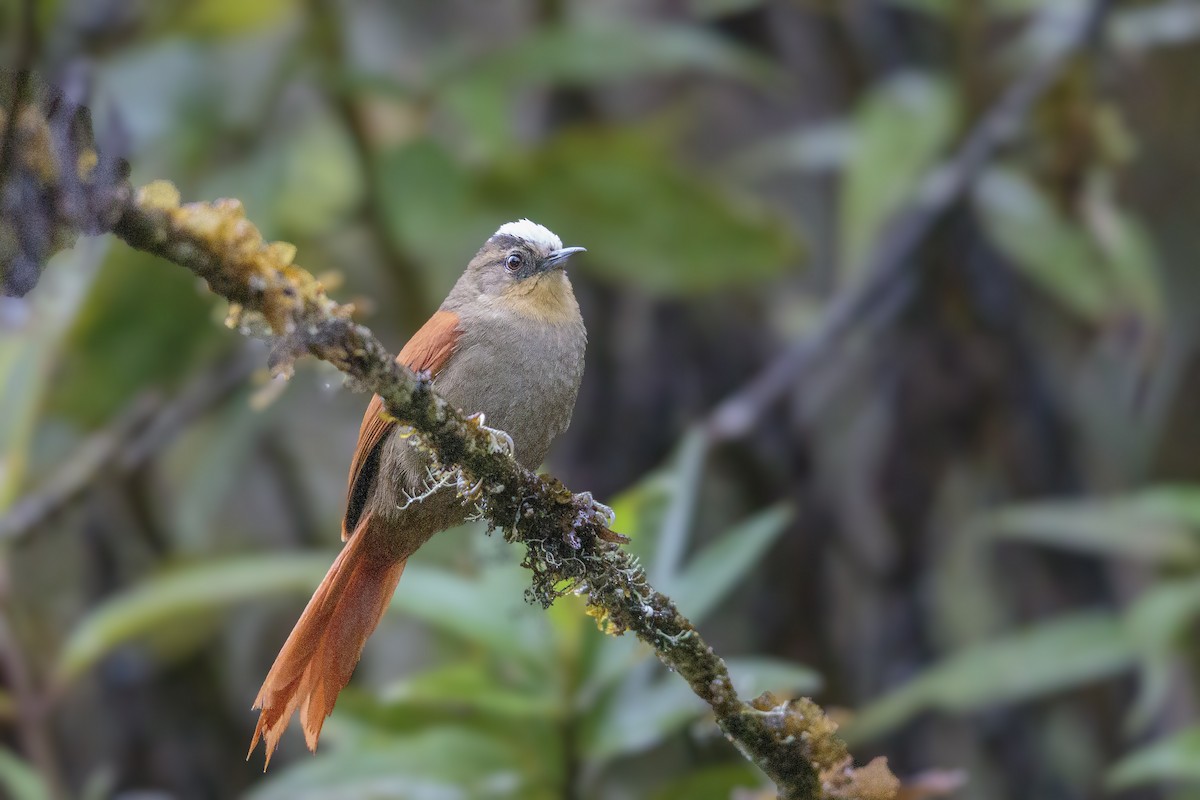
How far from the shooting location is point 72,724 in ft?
14.1

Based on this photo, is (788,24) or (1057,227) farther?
(788,24)

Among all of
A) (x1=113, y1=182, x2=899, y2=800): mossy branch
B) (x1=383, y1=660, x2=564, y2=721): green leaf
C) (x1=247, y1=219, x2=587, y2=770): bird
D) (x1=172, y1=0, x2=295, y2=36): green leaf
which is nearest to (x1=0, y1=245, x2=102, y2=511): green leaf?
(x1=172, y1=0, x2=295, y2=36): green leaf

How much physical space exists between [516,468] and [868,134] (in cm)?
315

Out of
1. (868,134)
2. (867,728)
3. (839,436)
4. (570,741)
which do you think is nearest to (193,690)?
(570,741)

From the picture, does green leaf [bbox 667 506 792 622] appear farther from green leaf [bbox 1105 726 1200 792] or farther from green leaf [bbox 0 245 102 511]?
green leaf [bbox 0 245 102 511]

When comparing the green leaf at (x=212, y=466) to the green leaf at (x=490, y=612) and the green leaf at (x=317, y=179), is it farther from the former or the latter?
the green leaf at (x=490, y=612)

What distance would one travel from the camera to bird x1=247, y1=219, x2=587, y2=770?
1.38 m

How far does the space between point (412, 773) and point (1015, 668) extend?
177 centimetres

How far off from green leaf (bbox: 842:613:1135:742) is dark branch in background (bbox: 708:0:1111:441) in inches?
37.0

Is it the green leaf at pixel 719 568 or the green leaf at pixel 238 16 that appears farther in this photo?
the green leaf at pixel 238 16

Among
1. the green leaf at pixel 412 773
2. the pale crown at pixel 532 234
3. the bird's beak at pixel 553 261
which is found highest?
the pale crown at pixel 532 234

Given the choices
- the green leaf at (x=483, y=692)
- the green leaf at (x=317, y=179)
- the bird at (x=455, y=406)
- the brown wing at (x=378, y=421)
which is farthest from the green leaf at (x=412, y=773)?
the green leaf at (x=317, y=179)

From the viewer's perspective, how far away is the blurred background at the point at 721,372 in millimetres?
3457

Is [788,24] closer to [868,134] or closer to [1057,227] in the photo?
[868,134]
